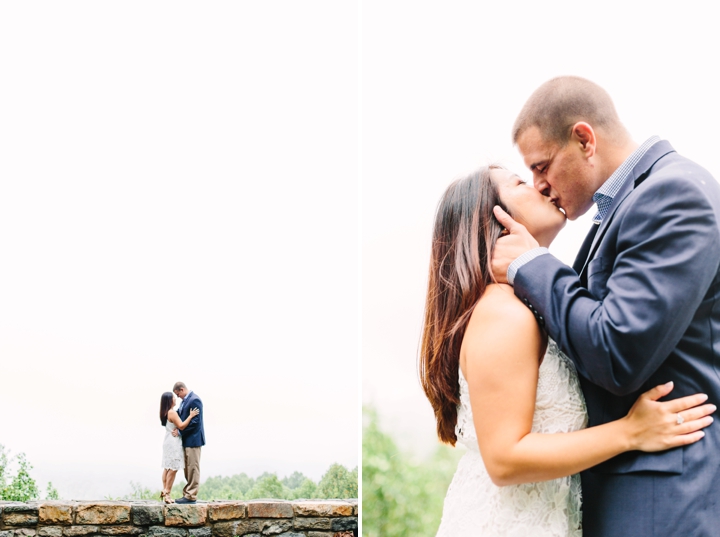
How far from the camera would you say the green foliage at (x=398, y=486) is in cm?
391

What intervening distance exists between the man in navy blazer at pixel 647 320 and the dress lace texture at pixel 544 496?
40 mm

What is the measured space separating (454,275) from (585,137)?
0.44m

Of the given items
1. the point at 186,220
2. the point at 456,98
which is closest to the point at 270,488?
the point at 186,220

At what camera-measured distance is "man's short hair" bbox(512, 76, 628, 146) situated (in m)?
1.51

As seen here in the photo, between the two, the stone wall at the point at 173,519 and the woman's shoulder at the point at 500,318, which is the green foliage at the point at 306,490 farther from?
the woman's shoulder at the point at 500,318

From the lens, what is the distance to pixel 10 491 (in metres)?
4.39

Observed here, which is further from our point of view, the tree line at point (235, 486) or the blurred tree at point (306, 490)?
the blurred tree at point (306, 490)

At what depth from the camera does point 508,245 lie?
139 centimetres

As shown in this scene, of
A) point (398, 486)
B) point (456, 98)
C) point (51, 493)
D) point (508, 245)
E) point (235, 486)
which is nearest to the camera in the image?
point (508, 245)

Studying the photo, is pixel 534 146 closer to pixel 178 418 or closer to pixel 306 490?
pixel 178 418

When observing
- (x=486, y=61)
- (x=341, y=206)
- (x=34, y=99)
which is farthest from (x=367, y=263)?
(x=34, y=99)

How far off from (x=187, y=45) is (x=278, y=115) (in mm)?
796

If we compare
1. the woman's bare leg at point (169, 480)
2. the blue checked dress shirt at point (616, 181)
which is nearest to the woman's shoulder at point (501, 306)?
the blue checked dress shirt at point (616, 181)

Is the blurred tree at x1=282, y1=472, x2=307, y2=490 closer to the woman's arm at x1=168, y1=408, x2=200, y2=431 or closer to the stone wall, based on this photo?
the stone wall
